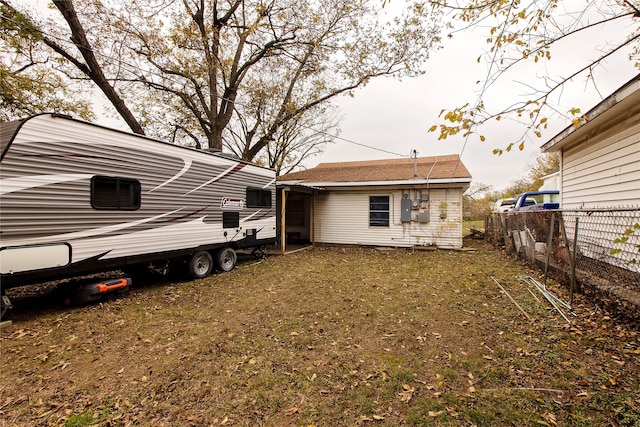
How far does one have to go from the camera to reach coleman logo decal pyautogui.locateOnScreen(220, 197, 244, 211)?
746cm

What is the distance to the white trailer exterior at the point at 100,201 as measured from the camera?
12.8 feet

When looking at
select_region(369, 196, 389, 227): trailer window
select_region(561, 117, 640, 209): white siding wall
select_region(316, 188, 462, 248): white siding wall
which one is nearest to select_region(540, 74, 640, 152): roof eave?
select_region(561, 117, 640, 209): white siding wall

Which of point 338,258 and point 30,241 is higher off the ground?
point 30,241

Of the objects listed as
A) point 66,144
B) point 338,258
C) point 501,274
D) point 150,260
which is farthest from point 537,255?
point 66,144

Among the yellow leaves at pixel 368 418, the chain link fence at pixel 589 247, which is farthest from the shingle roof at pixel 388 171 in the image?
the yellow leaves at pixel 368 418

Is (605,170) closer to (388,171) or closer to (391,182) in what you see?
(391,182)

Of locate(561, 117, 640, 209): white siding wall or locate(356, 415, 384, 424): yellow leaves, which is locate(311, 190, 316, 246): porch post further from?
locate(356, 415, 384, 424): yellow leaves

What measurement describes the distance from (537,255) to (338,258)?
563cm

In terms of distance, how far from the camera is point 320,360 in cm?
323

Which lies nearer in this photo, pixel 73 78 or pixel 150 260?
pixel 150 260

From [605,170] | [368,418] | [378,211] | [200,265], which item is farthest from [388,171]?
[368,418]

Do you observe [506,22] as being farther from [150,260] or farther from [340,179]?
[340,179]

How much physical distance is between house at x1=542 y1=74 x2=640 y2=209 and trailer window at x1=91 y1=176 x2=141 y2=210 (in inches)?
296

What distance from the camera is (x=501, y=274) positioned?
6941 mm
